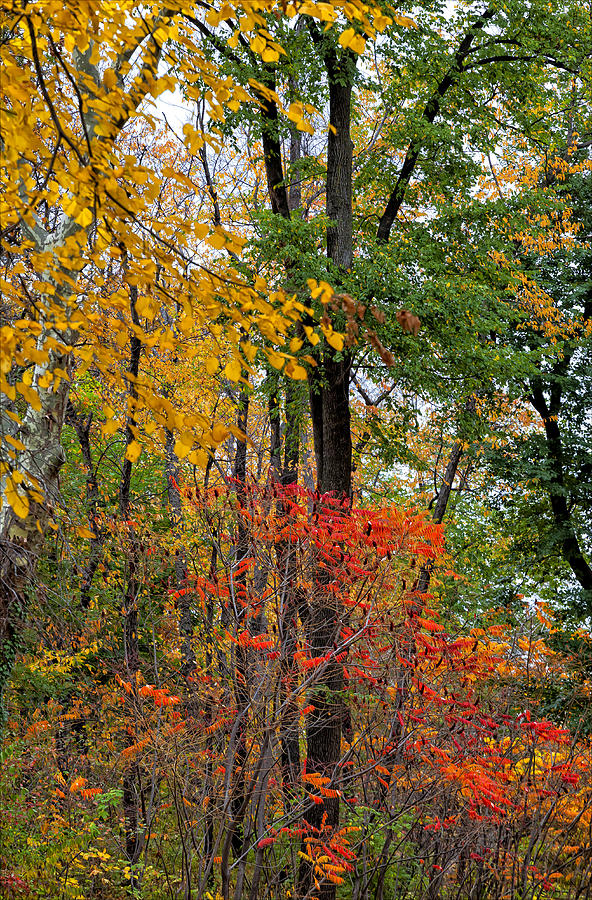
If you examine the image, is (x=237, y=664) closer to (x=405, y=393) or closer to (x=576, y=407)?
(x=405, y=393)

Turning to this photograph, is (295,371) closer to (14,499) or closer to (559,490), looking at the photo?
(14,499)

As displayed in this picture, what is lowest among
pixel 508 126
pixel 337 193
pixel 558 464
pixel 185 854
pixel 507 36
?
pixel 185 854

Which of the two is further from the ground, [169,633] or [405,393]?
[405,393]

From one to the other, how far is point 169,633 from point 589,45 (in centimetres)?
871

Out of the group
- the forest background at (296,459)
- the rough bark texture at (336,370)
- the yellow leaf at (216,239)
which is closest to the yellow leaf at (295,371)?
the forest background at (296,459)

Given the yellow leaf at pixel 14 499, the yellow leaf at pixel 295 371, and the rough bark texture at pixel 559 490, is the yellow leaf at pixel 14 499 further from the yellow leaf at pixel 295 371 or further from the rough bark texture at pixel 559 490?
the rough bark texture at pixel 559 490

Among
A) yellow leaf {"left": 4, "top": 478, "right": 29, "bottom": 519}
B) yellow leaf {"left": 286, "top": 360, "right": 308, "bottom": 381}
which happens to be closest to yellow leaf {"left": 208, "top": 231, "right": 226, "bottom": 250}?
yellow leaf {"left": 286, "top": 360, "right": 308, "bottom": 381}

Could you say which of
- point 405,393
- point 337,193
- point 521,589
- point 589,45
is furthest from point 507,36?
point 521,589

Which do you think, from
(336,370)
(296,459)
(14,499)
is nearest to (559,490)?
(296,459)

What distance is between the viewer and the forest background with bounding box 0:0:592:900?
3.60 m

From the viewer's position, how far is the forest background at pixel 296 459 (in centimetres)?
360

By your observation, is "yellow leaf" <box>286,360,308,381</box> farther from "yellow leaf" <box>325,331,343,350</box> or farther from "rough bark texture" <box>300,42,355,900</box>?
"rough bark texture" <box>300,42,355,900</box>

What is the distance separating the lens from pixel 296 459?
452 inches

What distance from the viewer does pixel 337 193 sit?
9000 mm
